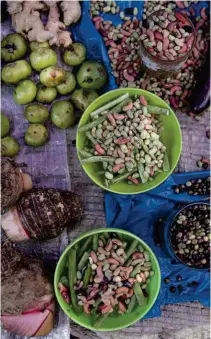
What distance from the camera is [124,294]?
8.59 feet

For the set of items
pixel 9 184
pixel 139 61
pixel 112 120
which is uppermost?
pixel 139 61

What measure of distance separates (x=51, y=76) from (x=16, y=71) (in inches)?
7.3

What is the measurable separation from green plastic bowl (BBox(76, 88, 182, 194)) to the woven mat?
11.1 inches

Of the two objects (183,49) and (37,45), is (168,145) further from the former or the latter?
(37,45)

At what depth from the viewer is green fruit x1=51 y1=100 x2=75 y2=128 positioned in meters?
2.86

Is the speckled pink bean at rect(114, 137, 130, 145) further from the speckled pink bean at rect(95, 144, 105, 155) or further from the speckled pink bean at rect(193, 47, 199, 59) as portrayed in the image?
the speckled pink bean at rect(193, 47, 199, 59)

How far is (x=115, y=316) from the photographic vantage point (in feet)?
8.76

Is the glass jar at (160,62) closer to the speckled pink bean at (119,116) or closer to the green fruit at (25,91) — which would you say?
the speckled pink bean at (119,116)

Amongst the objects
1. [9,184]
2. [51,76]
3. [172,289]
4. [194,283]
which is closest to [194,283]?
[194,283]

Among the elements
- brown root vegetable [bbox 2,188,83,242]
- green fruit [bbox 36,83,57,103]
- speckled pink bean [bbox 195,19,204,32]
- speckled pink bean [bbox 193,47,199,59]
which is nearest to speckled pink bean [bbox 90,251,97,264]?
brown root vegetable [bbox 2,188,83,242]

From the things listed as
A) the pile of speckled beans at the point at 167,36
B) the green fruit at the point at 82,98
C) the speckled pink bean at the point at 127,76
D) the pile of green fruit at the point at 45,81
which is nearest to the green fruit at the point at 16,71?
the pile of green fruit at the point at 45,81

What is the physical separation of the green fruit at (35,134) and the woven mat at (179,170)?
0.17 metres

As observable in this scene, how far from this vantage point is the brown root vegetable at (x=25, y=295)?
256cm

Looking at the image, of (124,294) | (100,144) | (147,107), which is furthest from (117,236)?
(147,107)
